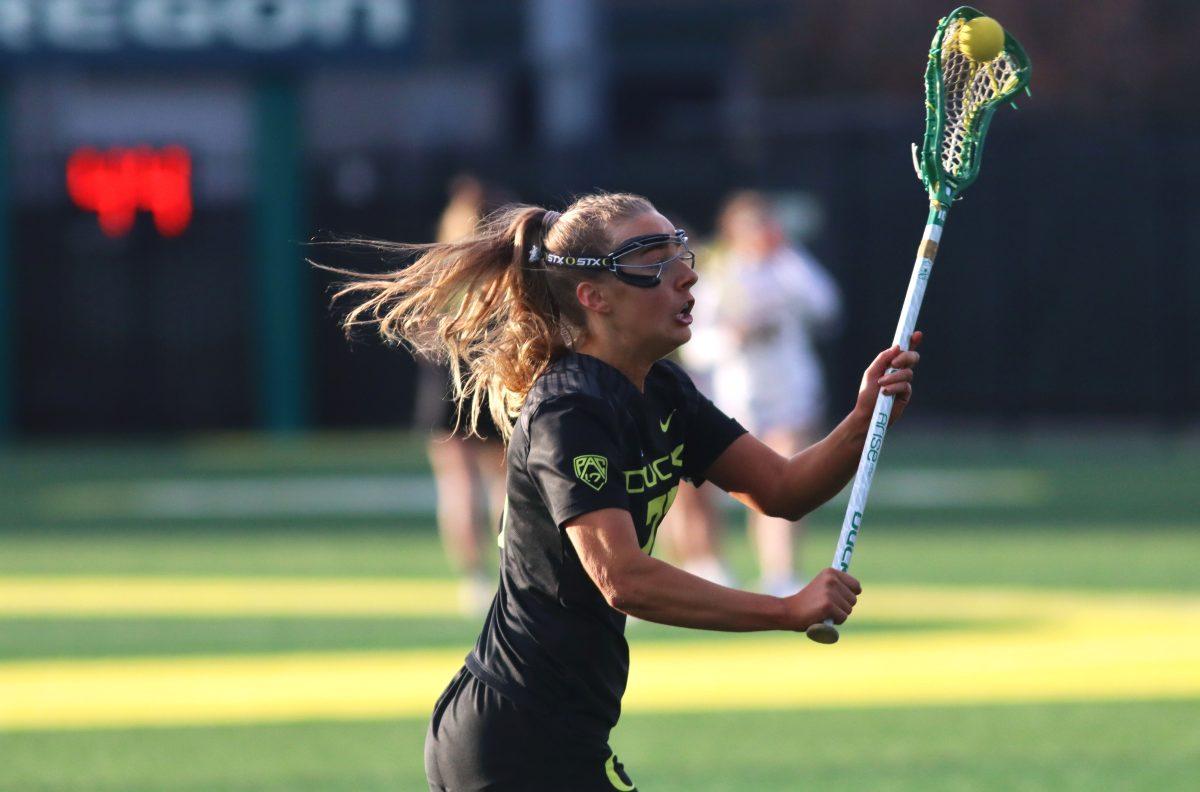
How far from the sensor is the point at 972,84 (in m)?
4.58

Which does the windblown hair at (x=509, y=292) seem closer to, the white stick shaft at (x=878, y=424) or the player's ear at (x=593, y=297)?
the player's ear at (x=593, y=297)

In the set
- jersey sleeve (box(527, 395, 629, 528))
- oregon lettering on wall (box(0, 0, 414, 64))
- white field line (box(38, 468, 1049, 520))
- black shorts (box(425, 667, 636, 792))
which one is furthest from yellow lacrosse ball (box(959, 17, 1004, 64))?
oregon lettering on wall (box(0, 0, 414, 64))

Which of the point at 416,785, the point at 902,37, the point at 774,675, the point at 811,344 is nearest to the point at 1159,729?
the point at 774,675

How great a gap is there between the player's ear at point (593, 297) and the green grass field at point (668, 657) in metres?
3.12

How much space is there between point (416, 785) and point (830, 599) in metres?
3.51

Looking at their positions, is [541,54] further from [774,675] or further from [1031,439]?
[774,675]

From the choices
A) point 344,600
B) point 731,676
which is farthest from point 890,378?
point 344,600

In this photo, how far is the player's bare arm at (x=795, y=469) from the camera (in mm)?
4469

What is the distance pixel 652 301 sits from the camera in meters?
4.23

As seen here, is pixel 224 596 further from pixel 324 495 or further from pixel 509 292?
pixel 509 292

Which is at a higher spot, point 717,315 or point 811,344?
point 717,315

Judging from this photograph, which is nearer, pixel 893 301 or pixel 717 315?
pixel 717 315

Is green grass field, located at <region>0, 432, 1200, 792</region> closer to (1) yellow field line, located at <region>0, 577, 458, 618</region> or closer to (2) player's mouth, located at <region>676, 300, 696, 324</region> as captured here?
(1) yellow field line, located at <region>0, 577, 458, 618</region>

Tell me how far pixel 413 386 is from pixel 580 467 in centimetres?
1947
